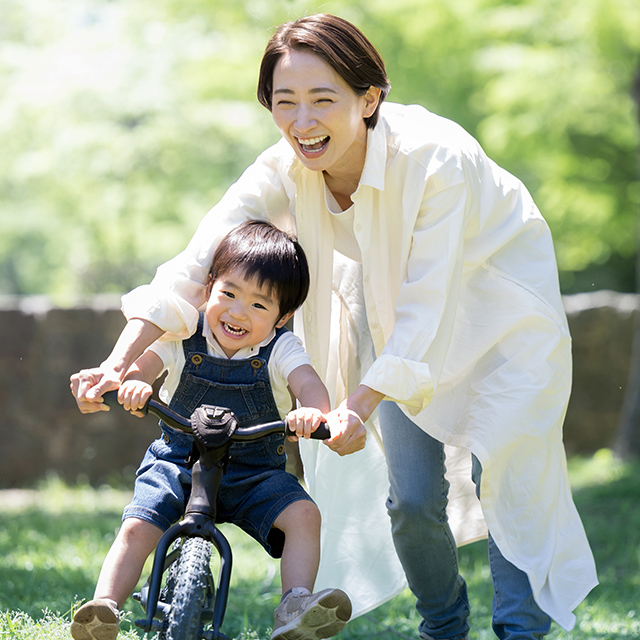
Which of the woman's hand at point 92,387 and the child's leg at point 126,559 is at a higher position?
the woman's hand at point 92,387

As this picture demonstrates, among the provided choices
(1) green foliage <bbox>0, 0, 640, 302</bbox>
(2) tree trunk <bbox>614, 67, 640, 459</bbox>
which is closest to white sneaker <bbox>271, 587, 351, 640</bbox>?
(2) tree trunk <bbox>614, 67, 640, 459</bbox>

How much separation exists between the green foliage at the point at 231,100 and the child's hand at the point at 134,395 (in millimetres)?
7653

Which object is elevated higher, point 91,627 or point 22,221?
point 22,221

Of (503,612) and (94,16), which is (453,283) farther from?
(94,16)

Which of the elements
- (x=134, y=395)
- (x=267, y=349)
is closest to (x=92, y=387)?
(x=134, y=395)

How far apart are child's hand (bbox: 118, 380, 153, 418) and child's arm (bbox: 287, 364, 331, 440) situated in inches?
15.6

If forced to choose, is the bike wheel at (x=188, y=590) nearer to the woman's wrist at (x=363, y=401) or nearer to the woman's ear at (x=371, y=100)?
the woman's wrist at (x=363, y=401)

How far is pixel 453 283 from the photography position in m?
2.76

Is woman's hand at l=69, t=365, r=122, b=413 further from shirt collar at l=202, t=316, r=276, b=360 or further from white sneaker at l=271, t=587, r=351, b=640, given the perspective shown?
white sneaker at l=271, t=587, r=351, b=640

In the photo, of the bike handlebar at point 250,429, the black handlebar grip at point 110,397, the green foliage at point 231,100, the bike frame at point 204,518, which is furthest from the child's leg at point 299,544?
the green foliage at point 231,100

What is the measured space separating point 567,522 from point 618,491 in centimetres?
418

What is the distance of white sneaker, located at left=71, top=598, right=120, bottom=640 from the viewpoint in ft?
7.88

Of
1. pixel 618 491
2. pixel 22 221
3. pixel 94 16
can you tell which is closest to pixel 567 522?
pixel 618 491

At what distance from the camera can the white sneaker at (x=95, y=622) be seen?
7.88 ft
